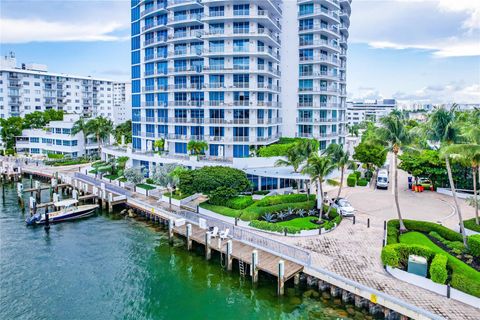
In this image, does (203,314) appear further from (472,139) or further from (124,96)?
(124,96)

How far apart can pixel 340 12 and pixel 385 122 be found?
156ft

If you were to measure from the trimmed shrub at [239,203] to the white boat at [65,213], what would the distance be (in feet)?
62.6

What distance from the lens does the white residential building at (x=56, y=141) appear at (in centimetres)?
8131

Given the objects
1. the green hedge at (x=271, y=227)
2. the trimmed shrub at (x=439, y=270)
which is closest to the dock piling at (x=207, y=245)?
the green hedge at (x=271, y=227)

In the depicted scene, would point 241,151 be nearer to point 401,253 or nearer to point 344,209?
point 344,209

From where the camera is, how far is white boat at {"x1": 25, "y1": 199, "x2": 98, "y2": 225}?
41.3m

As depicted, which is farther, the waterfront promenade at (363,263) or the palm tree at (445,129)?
the palm tree at (445,129)

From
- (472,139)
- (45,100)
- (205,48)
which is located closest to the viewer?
(472,139)

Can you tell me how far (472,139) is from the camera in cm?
2711

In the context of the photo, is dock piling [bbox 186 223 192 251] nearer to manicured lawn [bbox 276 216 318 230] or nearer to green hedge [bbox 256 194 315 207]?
green hedge [bbox 256 194 315 207]

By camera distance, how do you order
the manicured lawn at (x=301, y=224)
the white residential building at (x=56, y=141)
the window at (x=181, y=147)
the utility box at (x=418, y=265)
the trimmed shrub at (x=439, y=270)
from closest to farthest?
the trimmed shrub at (x=439, y=270) → the utility box at (x=418, y=265) → the manicured lawn at (x=301, y=224) → the window at (x=181, y=147) → the white residential building at (x=56, y=141)

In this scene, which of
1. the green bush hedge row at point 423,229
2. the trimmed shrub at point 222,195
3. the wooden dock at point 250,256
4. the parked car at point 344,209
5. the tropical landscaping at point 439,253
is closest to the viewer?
the tropical landscaping at point 439,253

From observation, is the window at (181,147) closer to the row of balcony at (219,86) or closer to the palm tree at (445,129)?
the row of balcony at (219,86)

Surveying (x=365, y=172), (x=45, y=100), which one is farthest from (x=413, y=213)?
(x=45, y=100)
